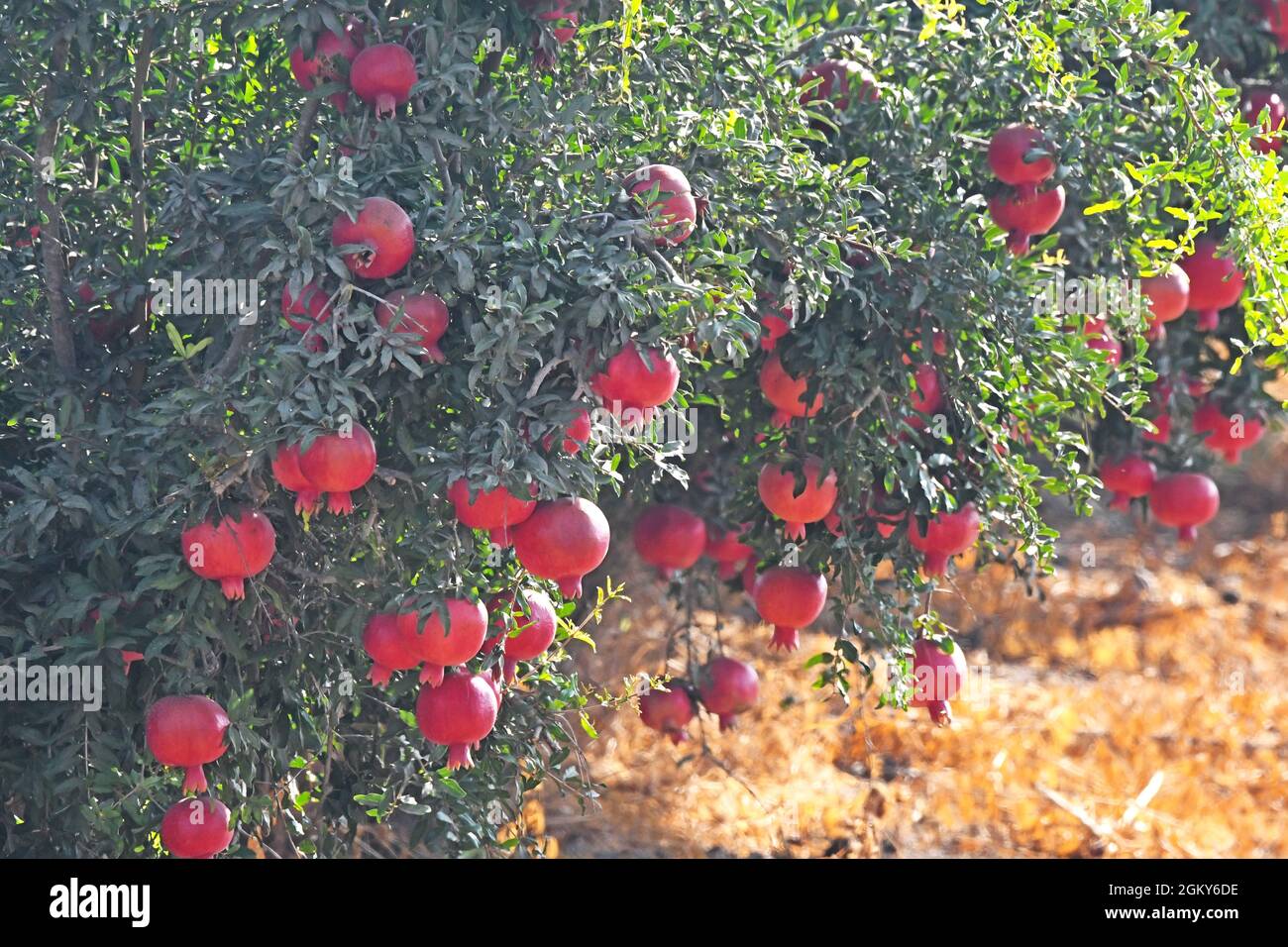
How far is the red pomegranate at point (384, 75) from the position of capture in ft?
7.54

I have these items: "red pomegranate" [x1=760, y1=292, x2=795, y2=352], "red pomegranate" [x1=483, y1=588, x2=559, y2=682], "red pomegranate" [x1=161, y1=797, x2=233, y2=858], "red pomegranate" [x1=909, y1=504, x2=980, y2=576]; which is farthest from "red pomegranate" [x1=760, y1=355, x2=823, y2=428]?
"red pomegranate" [x1=161, y1=797, x2=233, y2=858]

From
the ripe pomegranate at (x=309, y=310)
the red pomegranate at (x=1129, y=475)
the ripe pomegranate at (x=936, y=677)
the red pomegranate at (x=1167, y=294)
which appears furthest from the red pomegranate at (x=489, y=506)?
the red pomegranate at (x=1129, y=475)

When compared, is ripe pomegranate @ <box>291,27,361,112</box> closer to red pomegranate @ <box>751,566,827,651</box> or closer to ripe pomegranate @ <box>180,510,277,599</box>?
ripe pomegranate @ <box>180,510,277,599</box>

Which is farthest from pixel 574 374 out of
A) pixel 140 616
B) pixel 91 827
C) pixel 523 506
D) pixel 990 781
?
pixel 990 781

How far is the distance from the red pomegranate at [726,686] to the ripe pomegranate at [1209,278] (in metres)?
1.37

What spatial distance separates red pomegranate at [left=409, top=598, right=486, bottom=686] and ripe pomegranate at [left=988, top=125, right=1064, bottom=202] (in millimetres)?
1345

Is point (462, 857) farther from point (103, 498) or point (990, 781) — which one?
point (990, 781)

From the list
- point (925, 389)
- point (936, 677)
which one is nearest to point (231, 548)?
point (925, 389)

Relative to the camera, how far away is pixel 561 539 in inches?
86.4

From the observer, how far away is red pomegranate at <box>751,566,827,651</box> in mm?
3076

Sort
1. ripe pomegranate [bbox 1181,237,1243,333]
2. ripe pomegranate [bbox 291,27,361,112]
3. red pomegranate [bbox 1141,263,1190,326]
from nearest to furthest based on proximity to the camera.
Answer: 1. ripe pomegranate [bbox 291,27,361,112]
2. red pomegranate [bbox 1141,263,1190,326]
3. ripe pomegranate [bbox 1181,237,1243,333]

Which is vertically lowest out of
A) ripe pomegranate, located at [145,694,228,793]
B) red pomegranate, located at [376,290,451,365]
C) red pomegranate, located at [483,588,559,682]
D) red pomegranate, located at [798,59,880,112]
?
ripe pomegranate, located at [145,694,228,793]

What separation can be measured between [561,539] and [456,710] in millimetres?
Result: 395

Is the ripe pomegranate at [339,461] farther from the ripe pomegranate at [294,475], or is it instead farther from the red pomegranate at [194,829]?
the red pomegranate at [194,829]
